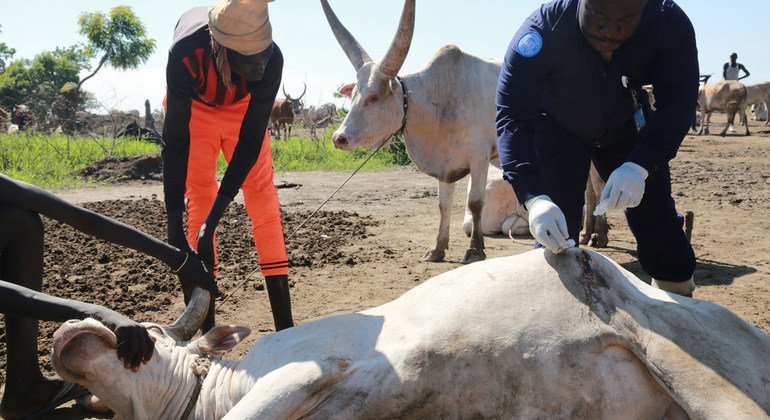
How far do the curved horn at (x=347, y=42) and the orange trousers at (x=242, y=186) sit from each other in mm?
3019

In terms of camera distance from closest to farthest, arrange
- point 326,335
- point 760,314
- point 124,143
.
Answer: point 326,335
point 760,314
point 124,143

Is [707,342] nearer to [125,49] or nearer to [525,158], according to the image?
[525,158]

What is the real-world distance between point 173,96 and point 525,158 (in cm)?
178

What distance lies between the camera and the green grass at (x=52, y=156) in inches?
513

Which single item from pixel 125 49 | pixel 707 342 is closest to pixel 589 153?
pixel 707 342

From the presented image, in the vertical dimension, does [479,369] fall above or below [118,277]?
above

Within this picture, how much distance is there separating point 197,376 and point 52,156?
13263 mm

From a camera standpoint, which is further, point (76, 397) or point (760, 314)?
point (760, 314)

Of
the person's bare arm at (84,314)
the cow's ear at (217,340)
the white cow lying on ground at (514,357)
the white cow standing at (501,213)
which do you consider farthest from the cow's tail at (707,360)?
the white cow standing at (501,213)

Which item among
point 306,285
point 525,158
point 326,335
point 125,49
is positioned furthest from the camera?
point 125,49

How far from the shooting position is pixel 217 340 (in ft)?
10.3

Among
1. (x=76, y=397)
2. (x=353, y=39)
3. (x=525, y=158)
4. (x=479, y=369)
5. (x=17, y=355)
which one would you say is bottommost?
(x=76, y=397)

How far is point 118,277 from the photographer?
6199 mm

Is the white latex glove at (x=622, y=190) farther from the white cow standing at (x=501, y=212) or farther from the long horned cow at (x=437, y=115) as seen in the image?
the white cow standing at (x=501, y=212)
